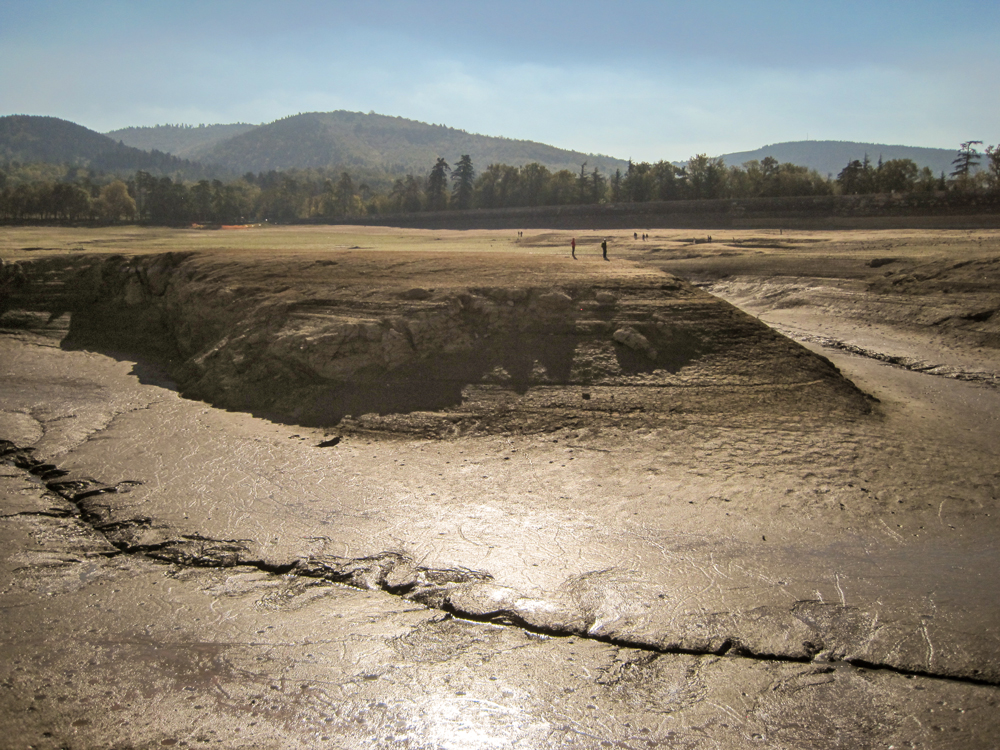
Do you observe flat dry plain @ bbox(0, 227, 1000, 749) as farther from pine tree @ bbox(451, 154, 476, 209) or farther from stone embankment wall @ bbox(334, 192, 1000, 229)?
pine tree @ bbox(451, 154, 476, 209)

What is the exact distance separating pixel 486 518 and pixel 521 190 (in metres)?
76.7

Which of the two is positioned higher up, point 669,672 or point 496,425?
point 496,425

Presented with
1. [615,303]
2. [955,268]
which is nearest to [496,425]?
[615,303]

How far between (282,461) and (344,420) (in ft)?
6.17

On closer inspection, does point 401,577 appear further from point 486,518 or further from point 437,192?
point 437,192

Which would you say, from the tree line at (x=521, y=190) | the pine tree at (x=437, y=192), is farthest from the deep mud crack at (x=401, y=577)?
the pine tree at (x=437, y=192)

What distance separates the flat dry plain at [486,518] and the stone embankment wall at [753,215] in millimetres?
30412

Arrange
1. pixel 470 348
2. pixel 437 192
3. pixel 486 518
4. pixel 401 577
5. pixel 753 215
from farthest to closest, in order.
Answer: pixel 437 192, pixel 753 215, pixel 470 348, pixel 486 518, pixel 401 577

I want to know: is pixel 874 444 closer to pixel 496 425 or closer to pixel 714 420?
pixel 714 420

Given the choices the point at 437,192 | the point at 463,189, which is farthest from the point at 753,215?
the point at 437,192

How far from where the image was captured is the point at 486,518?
9.34 m

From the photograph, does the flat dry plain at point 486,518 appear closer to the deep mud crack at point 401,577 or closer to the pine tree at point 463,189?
the deep mud crack at point 401,577

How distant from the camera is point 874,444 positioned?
11680mm

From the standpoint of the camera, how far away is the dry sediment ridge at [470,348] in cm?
1334
